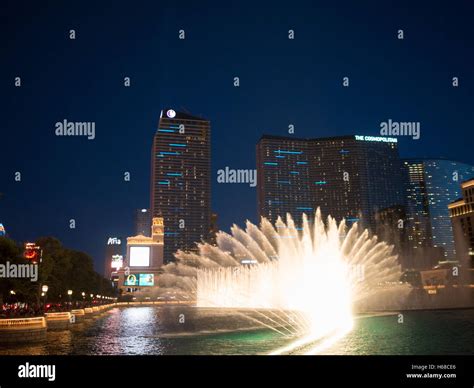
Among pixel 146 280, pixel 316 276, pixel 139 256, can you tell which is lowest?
pixel 146 280

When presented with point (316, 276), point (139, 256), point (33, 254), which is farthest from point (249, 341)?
point (139, 256)

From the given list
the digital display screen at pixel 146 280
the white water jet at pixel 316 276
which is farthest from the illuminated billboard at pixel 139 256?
the white water jet at pixel 316 276

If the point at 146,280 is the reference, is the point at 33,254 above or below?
above

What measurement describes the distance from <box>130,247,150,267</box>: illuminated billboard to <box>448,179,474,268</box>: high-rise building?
87716 millimetres

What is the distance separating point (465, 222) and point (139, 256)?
3645 inches

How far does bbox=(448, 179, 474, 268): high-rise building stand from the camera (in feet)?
332

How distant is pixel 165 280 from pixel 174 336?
4354 inches

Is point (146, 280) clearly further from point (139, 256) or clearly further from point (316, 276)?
point (316, 276)

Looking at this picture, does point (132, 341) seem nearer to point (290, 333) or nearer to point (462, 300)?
point (290, 333)

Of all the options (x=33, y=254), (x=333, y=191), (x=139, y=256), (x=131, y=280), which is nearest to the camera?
(x=33, y=254)

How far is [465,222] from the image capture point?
104m

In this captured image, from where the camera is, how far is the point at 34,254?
38.8 meters

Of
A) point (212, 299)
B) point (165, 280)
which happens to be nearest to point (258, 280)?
point (212, 299)

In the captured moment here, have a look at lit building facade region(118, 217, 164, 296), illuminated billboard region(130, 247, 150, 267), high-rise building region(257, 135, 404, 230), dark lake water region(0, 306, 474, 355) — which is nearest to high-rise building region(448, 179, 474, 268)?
dark lake water region(0, 306, 474, 355)
